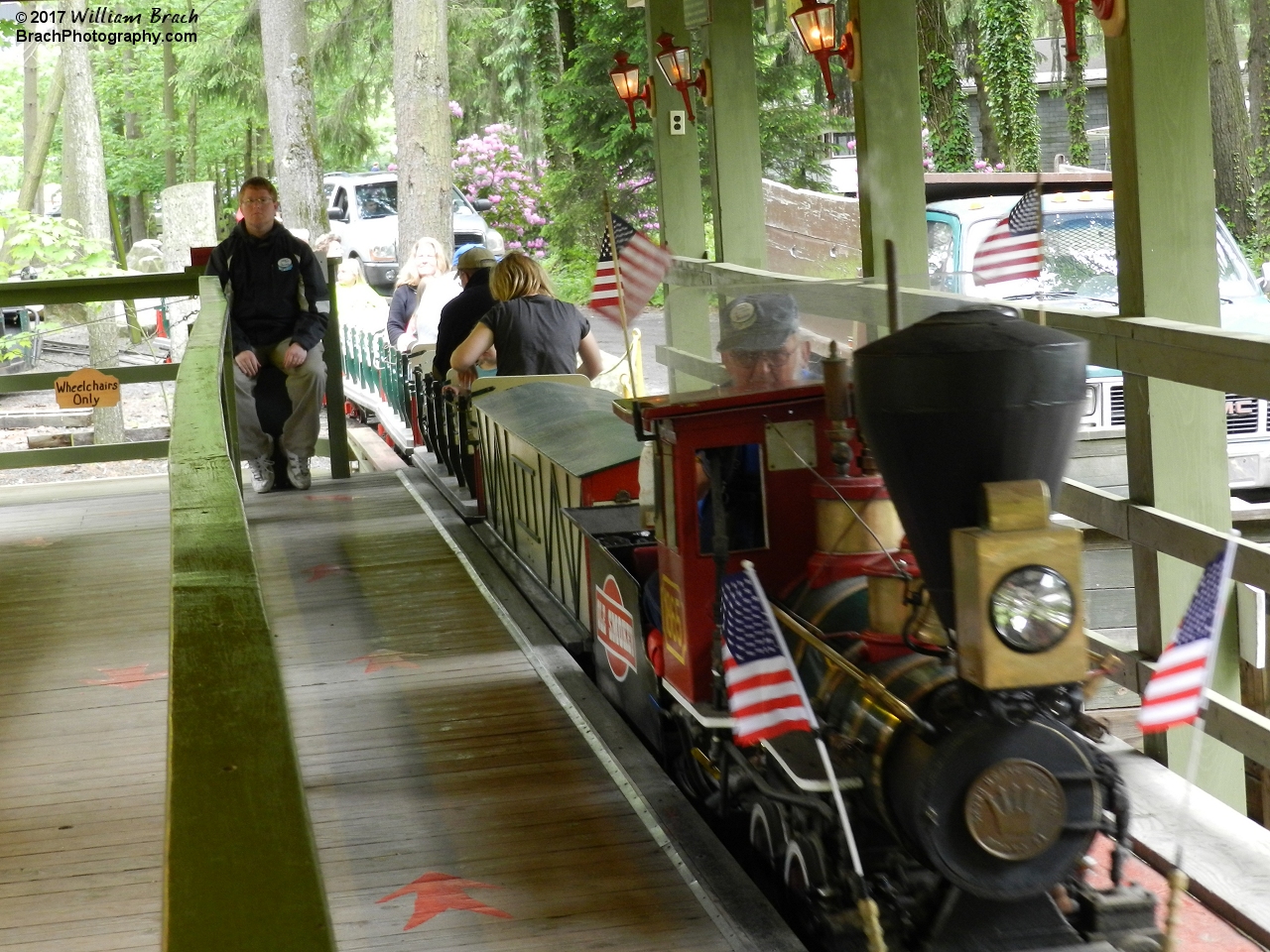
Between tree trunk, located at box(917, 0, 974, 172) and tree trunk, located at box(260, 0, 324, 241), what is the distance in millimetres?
7163

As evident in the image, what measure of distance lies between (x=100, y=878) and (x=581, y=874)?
122 centimetres

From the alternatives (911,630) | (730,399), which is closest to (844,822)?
(911,630)

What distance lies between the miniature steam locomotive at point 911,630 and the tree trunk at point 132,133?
816 inches

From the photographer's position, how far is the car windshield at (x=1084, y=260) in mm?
9406

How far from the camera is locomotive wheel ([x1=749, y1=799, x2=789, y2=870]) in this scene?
3.83 meters

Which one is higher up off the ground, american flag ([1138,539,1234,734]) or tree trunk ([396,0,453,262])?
tree trunk ([396,0,453,262])

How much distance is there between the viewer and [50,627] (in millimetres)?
5910

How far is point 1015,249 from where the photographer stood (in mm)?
5234

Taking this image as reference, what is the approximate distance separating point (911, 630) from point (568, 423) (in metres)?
3.30

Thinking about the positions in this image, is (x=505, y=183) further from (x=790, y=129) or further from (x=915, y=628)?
(x=915, y=628)

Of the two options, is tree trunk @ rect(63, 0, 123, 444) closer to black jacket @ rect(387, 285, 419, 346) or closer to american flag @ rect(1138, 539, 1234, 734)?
black jacket @ rect(387, 285, 419, 346)

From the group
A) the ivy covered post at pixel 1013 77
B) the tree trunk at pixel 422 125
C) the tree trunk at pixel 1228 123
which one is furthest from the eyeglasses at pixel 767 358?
the ivy covered post at pixel 1013 77

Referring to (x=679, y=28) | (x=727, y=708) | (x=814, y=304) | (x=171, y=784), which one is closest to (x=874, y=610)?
(x=727, y=708)

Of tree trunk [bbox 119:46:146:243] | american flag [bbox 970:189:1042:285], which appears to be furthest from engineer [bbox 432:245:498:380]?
tree trunk [bbox 119:46:146:243]
